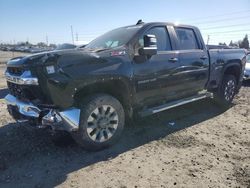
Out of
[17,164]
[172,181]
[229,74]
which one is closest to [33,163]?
[17,164]

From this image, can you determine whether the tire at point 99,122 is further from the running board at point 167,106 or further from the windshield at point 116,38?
the windshield at point 116,38

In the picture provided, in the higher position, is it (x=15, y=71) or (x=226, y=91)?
(x=15, y=71)

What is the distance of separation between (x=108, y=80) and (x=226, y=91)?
4.08 metres

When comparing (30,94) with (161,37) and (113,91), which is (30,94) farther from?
(161,37)

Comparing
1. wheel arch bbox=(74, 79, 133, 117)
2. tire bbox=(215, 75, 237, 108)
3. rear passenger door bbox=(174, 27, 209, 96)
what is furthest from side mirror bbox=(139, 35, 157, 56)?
tire bbox=(215, 75, 237, 108)

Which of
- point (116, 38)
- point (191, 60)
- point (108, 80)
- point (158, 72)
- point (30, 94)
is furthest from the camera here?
point (191, 60)

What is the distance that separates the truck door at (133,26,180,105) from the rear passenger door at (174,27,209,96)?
26 centimetres

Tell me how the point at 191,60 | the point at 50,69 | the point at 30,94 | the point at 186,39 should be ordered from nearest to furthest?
the point at 50,69 → the point at 30,94 → the point at 191,60 → the point at 186,39

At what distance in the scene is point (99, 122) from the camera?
4309 mm

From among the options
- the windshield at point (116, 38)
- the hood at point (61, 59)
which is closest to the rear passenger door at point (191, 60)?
the windshield at point (116, 38)

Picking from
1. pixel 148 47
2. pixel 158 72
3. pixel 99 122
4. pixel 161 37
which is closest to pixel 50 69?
pixel 99 122

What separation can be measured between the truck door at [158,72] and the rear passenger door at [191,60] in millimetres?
262

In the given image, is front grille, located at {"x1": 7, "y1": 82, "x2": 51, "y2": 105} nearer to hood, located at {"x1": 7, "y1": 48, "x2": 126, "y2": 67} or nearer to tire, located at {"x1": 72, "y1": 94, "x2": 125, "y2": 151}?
hood, located at {"x1": 7, "y1": 48, "x2": 126, "y2": 67}

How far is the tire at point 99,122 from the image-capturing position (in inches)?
162
